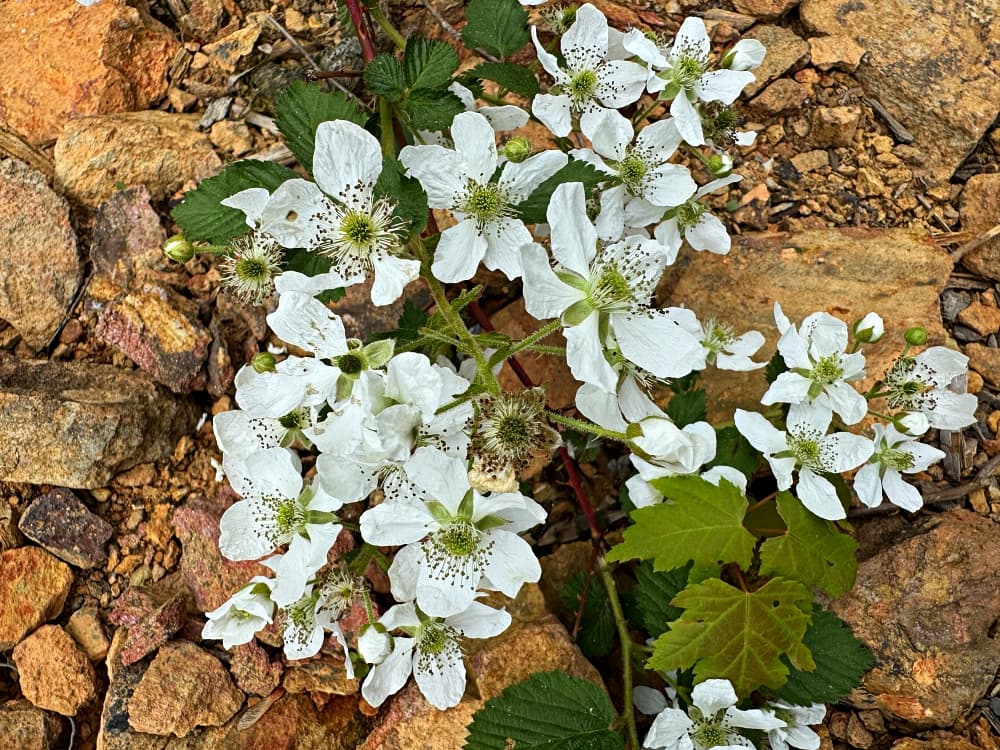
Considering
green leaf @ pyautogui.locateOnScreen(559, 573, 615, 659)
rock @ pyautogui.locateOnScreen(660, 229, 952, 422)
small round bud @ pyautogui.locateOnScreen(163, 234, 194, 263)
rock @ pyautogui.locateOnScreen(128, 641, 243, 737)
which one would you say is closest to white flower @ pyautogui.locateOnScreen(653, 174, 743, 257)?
rock @ pyautogui.locateOnScreen(660, 229, 952, 422)

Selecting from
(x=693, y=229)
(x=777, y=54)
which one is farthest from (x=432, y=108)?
(x=777, y=54)

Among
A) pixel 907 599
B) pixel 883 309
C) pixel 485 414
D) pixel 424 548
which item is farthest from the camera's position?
pixel 883 309

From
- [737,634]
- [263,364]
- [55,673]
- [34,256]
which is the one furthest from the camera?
[34,256]

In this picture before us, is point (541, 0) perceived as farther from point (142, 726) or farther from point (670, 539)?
point (142, 726)

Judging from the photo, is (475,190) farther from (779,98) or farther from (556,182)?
(779,98)

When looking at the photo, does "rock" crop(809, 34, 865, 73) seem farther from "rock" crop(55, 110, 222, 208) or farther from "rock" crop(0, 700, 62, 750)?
"rock" crop(0, 700, 62, 750)

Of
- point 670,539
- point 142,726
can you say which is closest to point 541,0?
point 670,539
